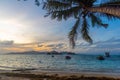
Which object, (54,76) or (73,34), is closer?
(73,34)

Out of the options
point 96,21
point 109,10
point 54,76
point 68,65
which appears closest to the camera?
point 109,10

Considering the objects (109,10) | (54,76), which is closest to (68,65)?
(54,76)

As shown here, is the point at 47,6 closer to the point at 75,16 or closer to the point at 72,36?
the point at 75,16

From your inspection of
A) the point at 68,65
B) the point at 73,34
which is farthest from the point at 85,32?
the point at 68,65

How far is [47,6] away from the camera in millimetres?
14344

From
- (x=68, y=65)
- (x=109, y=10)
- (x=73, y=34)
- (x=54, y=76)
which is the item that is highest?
(x=109, y=10)

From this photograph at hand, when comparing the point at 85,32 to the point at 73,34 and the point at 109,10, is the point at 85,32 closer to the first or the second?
the point at 73,34

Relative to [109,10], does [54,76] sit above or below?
below

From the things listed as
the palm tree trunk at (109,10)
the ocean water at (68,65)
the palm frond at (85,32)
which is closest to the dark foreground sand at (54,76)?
the palm frond at (85,32)

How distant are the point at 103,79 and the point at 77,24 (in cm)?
1032

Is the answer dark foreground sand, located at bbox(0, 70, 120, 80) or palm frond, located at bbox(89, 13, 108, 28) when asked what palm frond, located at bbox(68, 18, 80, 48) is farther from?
dark foreground sand, located at bbox(0, 70, 120, 80)

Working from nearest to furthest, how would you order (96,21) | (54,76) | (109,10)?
1. (109,10)
2. (96,21)
3. (54,76)

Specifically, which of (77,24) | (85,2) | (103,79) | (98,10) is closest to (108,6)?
(98,10)

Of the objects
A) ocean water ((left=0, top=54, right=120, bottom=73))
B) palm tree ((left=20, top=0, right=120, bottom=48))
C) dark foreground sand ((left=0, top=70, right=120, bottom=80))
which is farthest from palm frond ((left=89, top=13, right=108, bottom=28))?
ocean water ((left=0, top=54, right=120, bottom=73))
